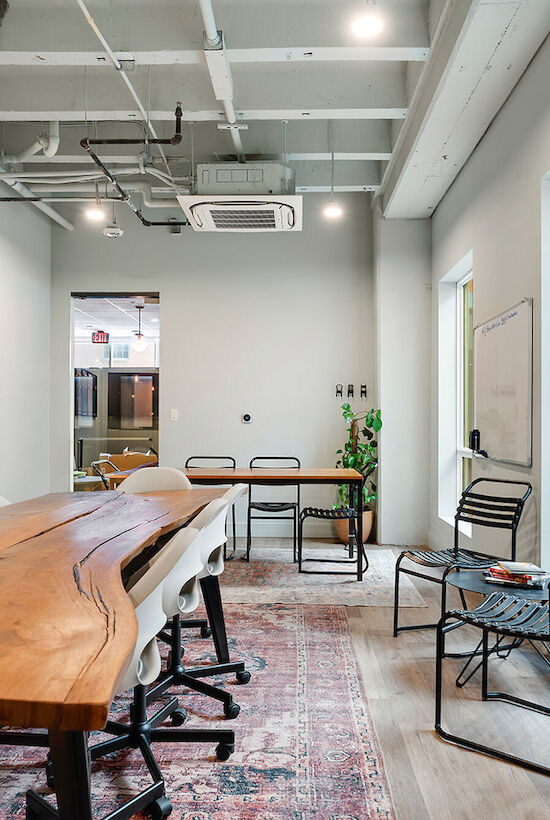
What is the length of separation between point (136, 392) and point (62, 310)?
6.90 feet

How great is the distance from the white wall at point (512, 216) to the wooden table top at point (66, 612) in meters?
2.04

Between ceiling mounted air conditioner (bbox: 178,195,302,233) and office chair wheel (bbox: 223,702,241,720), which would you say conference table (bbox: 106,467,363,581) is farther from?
office chair wheel (bbox: 223,702,241,720)

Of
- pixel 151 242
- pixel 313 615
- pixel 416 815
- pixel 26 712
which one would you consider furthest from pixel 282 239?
pixel 26 712

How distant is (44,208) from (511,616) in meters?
5.47

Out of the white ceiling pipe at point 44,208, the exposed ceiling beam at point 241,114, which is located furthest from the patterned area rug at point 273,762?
the white ceiling pipe at point 44,208

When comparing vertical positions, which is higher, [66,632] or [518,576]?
[66,632]

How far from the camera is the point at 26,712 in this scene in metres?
0.97

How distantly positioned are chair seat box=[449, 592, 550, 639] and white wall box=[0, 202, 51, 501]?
4.50 metres

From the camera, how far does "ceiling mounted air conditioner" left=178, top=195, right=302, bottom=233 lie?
4.57 meters

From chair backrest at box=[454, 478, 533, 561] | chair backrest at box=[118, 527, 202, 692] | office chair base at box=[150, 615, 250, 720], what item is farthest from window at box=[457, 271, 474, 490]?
chair backrest at box=[118, 527, 202, 692]

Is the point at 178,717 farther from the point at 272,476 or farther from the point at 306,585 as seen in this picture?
the point at 272,476

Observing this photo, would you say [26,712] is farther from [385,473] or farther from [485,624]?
[385,473]

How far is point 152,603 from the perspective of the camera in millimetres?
1722

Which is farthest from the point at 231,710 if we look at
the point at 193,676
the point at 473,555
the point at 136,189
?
the point at 136,189
